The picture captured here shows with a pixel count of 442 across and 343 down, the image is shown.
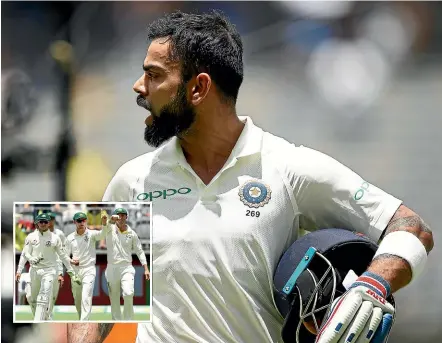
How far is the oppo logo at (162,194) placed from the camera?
1.58m

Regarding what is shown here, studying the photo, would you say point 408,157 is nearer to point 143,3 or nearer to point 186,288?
point 143,3

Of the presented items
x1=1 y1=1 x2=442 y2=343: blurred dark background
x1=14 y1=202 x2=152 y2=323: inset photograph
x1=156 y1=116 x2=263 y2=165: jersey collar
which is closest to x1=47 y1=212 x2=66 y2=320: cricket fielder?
x1=14 y1=202 x2=152 y2=323: inset photograph

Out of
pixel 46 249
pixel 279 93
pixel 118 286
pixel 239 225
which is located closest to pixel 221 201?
pixel 239 225

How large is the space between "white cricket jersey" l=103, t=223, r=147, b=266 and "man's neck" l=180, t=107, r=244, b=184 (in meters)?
0.19

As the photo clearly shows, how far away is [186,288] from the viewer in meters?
1.51

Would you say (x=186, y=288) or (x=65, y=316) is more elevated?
(x=186, y=288)

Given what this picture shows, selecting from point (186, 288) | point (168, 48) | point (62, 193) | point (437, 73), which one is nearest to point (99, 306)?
point (186, 288)

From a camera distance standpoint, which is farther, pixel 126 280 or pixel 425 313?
pixel 425 313

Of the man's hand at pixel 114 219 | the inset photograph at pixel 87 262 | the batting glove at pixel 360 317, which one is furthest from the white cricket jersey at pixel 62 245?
the batting glove at pixel 360 317

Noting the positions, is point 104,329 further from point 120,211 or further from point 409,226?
point 409,226

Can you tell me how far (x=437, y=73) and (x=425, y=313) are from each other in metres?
0.68

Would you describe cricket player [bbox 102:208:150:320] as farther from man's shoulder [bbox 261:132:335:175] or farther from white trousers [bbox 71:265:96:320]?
man's shoulder [bbox 261:132:335:175]

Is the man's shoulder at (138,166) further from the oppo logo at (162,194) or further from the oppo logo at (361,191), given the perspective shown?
the oppo logo at (361,191)

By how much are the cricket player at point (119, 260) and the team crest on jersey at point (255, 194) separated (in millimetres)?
236
